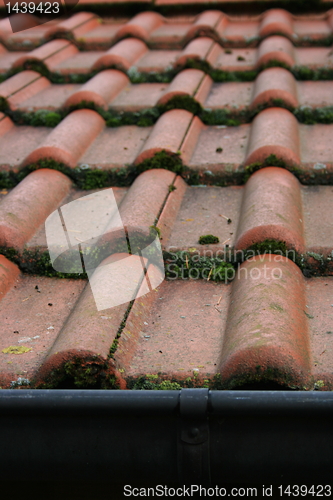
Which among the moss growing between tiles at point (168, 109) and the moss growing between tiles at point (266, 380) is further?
the moss growing between tiles at point (168, 109)

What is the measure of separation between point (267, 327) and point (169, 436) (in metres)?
0.43

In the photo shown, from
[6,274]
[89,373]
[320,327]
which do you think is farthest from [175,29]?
[89,373]

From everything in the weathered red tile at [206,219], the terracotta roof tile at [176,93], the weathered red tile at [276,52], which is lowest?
the weathered red tile at [206,219]

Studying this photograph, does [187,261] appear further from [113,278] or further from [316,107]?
[316,107]

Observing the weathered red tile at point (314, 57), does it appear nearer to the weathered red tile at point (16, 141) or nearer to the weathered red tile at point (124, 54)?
the weathered red tile at point (124, 54)

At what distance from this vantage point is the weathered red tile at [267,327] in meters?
1.52

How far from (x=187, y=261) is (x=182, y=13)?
362cm

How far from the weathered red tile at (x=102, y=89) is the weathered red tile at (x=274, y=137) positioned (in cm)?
96

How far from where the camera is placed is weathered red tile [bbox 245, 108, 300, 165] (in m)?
2.59

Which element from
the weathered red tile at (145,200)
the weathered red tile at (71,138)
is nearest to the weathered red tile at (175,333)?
the weathered red tile at (145,200)

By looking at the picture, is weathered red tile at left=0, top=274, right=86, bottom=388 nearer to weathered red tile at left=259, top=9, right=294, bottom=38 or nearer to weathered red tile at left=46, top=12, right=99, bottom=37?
weathered red tile at left=259, top=9, right=294, bottom=38

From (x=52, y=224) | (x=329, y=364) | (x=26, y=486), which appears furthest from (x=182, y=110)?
(x=26, y=486)

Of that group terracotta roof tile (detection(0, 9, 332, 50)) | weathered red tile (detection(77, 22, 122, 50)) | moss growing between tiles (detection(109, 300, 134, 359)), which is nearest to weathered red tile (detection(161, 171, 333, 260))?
moss growing between tiles (detection(109, 300, 134, 359))

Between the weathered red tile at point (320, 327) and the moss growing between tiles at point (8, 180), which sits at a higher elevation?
the moss growing between tiles at point (8, 180)
